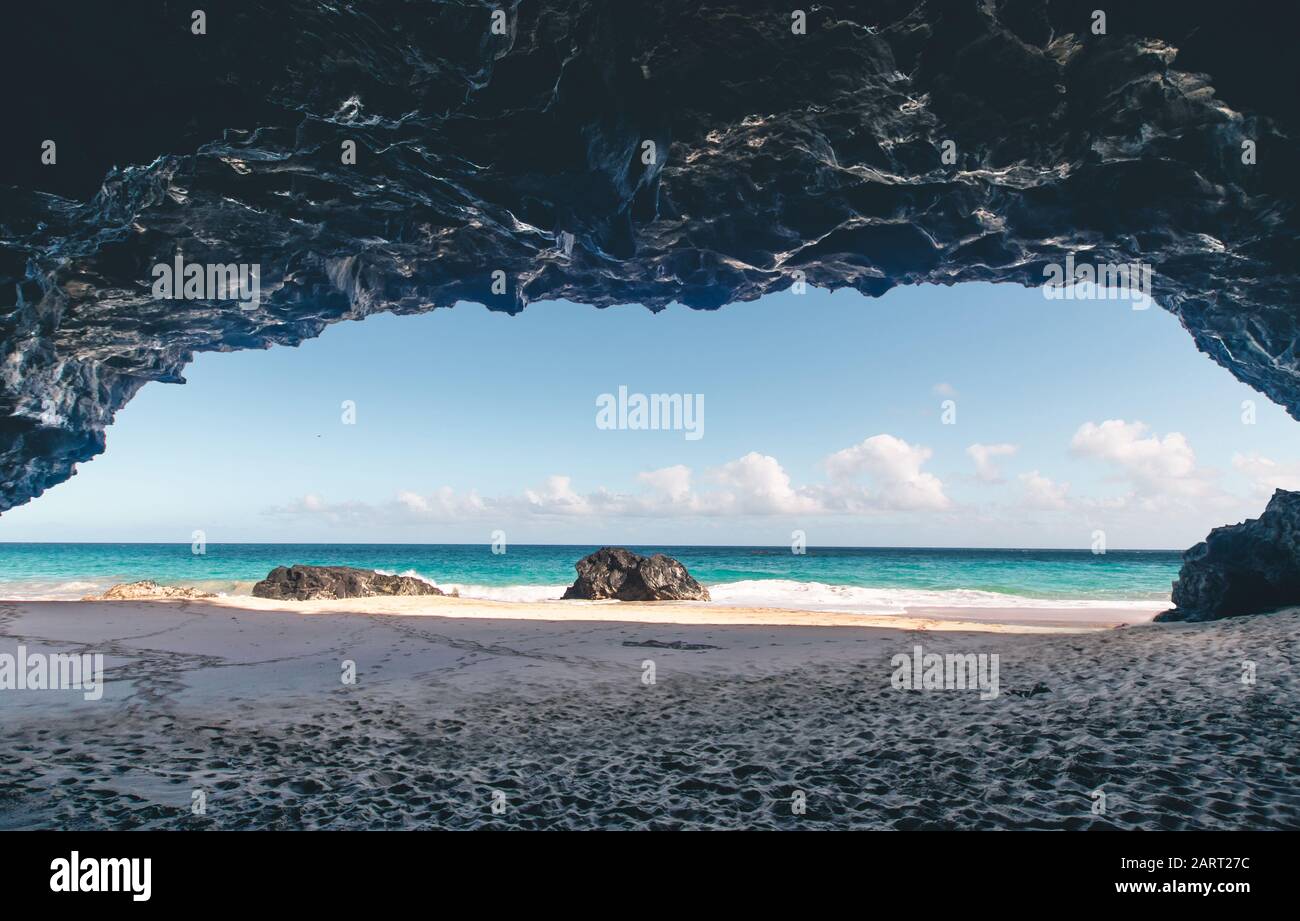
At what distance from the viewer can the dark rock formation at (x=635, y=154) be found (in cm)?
813

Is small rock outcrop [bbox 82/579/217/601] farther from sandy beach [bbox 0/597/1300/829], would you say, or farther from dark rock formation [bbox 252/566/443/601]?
sandy beach [bbox 0/597/1300/829]

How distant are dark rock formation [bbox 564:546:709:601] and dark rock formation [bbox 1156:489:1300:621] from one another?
14.7 m

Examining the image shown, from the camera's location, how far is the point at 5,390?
13.6 metres

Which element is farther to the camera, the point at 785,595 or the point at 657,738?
the point at 785,595

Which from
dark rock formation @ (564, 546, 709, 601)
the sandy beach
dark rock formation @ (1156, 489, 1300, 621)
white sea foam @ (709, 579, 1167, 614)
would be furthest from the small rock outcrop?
dark rock formation @ (1156, 489, 1300, 621)

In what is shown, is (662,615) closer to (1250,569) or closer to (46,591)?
(1250,569)

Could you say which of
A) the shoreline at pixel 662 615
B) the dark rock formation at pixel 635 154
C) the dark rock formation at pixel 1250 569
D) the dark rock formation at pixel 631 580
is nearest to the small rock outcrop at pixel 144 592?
the shoreline at pixel 662 615

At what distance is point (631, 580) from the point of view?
22.8m

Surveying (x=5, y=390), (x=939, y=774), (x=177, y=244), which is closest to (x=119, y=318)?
(x=5, y=390)

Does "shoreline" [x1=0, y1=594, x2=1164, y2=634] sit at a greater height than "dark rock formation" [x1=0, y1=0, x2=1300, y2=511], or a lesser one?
lesser

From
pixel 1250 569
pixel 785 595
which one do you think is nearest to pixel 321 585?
pixel 785 595

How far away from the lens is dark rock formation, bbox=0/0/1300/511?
26.7ft

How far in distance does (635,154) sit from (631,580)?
1622 centimetres
